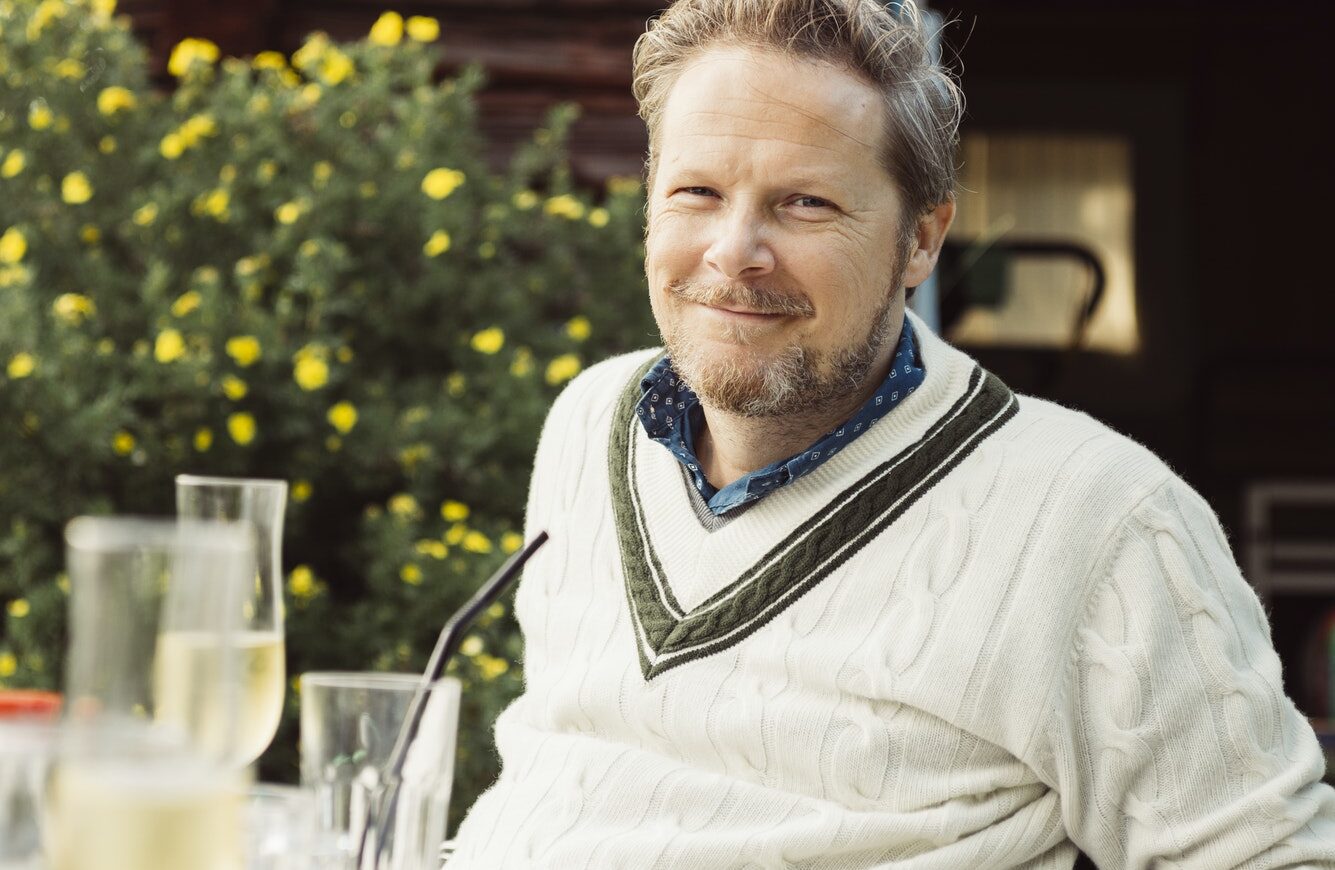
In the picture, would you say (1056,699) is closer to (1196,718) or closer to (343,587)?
(1196,718)

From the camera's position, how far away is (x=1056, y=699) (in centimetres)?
157

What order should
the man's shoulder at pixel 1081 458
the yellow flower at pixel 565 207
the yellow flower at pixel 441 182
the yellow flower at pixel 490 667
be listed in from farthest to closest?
the yellow flower at pixel 565 207 < the yellow flower at pixel 441 182 < the yellow flower at pixel 490 667 < the man's shoulder at pixel 1081 458

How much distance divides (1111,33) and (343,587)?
6.64m

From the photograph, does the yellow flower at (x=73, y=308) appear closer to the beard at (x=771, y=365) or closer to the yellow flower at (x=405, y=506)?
the yellow flower at (x=405, y=506)

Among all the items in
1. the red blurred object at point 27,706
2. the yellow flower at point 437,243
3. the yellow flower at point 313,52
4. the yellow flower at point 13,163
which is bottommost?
the red blurred object at point 27,706

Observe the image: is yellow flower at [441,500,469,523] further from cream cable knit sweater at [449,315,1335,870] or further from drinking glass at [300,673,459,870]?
drinking glass at [300,673,459,870]

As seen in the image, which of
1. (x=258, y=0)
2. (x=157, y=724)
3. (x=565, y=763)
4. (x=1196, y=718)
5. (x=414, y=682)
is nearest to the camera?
(x=157, y=724)

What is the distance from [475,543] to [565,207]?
2.77 ft

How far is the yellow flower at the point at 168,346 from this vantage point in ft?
9.78

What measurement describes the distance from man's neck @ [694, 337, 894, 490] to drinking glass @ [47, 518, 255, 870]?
3.59ft

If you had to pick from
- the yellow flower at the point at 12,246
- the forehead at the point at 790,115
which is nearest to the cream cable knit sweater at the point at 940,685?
the forehead at the point at 790,115

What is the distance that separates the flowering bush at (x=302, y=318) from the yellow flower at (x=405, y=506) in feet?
0.05

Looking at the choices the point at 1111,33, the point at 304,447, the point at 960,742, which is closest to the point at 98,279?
the point at 304,447

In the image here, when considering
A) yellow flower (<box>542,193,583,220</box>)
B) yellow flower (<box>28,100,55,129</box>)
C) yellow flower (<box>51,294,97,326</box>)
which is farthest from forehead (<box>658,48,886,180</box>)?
yellow flower (<box>28,100,55,129</box>)
